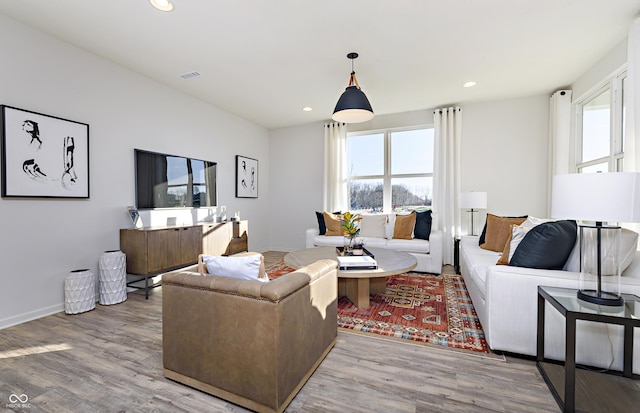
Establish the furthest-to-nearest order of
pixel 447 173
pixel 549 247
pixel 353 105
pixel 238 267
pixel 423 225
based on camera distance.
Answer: pixel 447 173 < pixel 423 225 < pixel 353 105 < pixel 549 247 < pixel 238 267

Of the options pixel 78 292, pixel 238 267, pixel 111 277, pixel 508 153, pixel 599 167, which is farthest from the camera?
pixel 508 153

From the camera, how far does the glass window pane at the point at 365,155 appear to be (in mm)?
5422

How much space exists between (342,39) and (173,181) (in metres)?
2.85

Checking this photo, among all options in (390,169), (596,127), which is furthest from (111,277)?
(596,127)

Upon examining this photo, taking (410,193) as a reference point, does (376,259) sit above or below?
below

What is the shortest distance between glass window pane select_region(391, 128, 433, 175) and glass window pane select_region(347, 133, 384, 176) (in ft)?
0.80

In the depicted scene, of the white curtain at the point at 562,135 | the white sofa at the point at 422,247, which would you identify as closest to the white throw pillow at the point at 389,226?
the white sofa at the point at 422,247

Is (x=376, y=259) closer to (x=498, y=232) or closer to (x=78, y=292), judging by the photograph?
(x=498, y=232)

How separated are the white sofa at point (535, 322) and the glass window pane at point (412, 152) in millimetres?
3271

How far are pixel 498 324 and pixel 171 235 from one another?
3.38 m

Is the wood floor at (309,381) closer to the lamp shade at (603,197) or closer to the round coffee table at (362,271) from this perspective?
the round coffee table at (362,271)

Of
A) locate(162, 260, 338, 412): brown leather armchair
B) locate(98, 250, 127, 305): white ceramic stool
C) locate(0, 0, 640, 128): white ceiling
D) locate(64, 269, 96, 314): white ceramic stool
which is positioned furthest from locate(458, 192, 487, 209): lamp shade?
locate(64, 269, 96, 314): white ceramic stool

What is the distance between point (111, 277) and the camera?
117 inches

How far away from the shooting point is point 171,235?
11.2 feet
